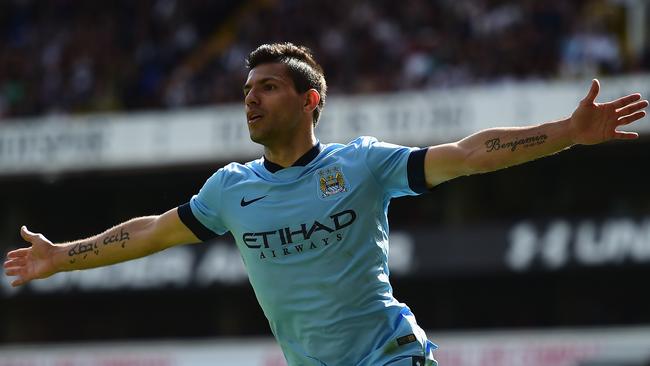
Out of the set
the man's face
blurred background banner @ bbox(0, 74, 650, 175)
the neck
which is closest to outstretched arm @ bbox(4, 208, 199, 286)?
the neck

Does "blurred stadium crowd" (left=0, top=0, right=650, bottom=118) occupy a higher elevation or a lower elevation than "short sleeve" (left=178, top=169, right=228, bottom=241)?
higher

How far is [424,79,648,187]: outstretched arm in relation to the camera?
19.7 ft

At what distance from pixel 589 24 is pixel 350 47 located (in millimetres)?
3913

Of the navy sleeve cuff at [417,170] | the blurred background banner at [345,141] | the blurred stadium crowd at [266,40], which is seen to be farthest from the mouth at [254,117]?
the blurred stadium crowd at [266,40]

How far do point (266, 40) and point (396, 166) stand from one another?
54.5ft

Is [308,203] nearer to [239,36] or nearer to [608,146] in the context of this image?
[608,146]

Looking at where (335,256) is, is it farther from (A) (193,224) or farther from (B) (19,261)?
(B) (19,261)

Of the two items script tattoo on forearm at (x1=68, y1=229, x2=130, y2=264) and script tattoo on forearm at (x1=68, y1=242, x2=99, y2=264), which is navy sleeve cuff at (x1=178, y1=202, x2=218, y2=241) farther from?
script tattoo on forearm at (x1=68, y1=242, x2=99, y2=264)

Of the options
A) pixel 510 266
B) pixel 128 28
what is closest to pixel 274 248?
pixel 510 266

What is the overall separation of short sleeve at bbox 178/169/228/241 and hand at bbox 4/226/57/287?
0.76 meters

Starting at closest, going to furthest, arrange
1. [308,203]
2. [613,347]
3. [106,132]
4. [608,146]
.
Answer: [308,203]
[613,347]
[608,146]
[106,132]

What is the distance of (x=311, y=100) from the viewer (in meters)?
6.97

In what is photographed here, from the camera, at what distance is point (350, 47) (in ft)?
69.6

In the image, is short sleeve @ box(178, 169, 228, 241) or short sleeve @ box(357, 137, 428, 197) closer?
short sleeve @ box(357, 137, 428, 197)
